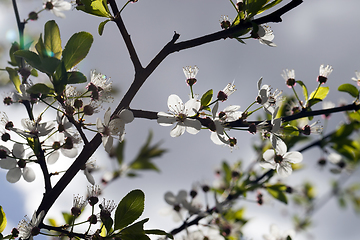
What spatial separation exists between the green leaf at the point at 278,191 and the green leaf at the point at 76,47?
5.04ft

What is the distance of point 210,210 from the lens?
1.80m

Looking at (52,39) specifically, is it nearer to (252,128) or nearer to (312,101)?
(252,128)

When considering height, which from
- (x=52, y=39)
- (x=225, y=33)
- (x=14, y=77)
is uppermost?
(x=14, y=77)

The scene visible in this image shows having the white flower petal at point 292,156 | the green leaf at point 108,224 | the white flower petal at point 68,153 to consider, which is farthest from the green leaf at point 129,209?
the white flower petal at point 292,156

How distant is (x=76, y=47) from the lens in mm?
889

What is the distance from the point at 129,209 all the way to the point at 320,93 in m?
1.10

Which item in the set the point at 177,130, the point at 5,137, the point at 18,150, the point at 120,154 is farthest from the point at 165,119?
the point at 120,154

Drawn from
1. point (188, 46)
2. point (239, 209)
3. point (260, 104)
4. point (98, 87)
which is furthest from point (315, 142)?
point (98, 87)

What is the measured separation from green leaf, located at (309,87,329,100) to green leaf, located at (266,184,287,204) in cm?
75

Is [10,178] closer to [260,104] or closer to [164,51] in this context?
[164,51]

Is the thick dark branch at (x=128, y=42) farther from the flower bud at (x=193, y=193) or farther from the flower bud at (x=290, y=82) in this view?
the flower bud at (x=193, y=193)

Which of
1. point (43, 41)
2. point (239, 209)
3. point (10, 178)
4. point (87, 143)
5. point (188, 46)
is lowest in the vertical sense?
point (239, 209)

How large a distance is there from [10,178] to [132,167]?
108 cm

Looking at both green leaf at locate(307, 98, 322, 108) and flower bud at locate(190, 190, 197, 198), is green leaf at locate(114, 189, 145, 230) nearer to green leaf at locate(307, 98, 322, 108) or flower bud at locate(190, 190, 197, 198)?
green leaf at locate(307, 98, 322, 108)
